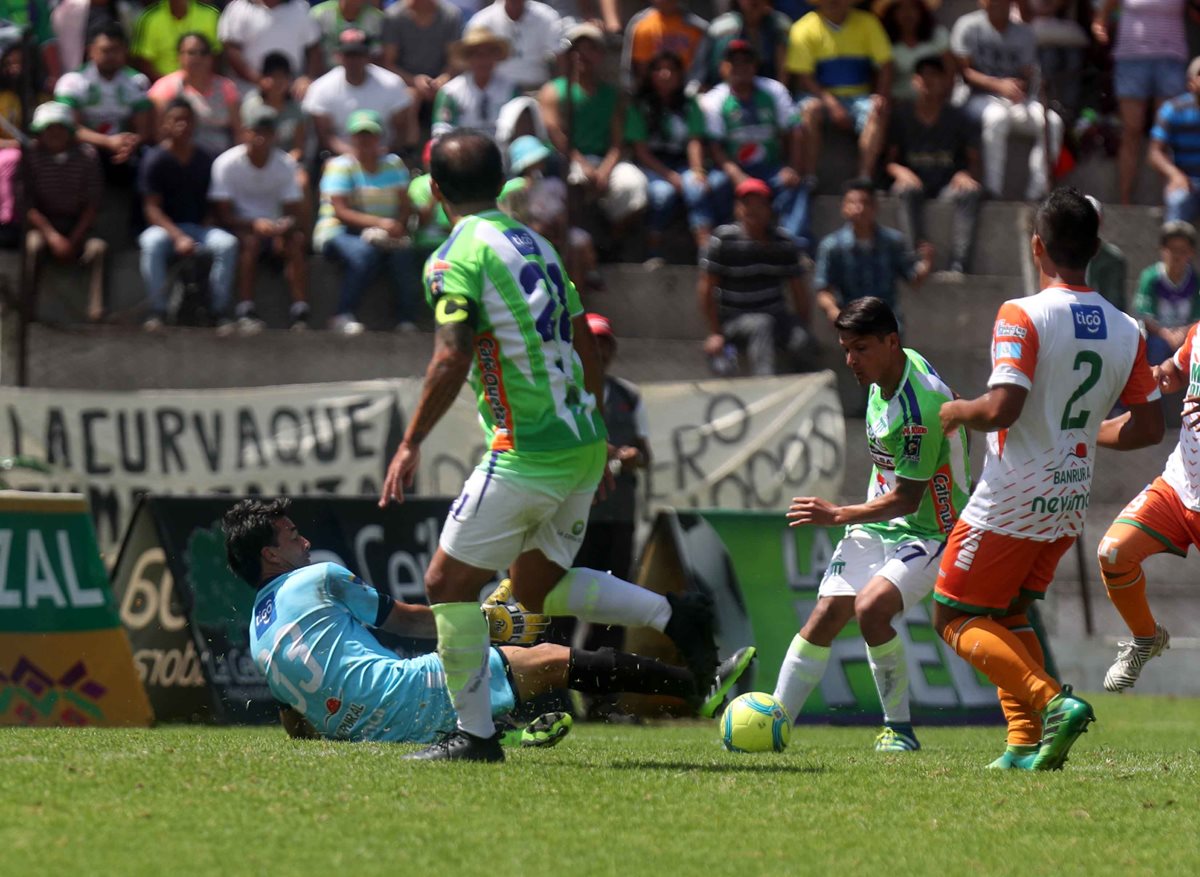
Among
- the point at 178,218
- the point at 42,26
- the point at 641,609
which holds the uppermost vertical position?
the point at 42,26

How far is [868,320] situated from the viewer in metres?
8.09

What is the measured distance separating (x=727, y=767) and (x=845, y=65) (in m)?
11.2

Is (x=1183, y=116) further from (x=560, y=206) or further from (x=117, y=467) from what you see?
(x=117, y=467)

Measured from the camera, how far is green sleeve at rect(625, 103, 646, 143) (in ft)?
53.7

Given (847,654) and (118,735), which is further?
(847,654)

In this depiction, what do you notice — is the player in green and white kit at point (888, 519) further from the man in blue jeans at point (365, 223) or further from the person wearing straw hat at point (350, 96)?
the person wearing straw hat at point (350, 96)

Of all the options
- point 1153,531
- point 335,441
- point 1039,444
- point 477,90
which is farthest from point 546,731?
point 477,90

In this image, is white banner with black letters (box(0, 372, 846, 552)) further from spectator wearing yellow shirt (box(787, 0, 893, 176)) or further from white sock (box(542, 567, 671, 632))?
white sock (box(542, 567, 671, 632))

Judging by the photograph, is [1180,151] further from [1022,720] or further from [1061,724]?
[1061,724]

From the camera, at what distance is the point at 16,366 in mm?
14195

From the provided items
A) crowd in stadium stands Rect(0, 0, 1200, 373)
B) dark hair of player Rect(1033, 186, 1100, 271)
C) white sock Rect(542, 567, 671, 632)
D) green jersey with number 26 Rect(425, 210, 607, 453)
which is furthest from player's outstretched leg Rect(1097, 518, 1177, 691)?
crowd in stadium stands Rect(0, 0, 1200, 373)

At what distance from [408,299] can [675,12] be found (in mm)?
4153

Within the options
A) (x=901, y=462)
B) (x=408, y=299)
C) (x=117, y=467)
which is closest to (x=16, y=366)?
(x=117, y=467)

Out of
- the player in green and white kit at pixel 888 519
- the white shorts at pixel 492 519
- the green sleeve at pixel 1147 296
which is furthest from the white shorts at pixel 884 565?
the green sleeve at pixel 1147 296
